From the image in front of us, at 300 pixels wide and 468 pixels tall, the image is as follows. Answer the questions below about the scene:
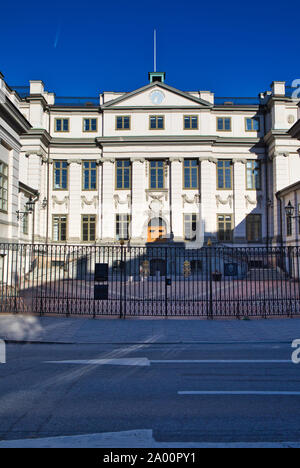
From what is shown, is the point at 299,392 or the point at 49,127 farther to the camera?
the point at 49,127

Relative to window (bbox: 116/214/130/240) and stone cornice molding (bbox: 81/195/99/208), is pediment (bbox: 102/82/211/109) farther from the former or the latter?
window (bbox: 116/214/130/240)

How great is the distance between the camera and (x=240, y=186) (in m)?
37.3

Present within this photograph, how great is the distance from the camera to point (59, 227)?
37375mm

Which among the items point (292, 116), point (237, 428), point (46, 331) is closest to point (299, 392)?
point (237, 428)

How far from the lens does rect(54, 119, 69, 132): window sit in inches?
1497

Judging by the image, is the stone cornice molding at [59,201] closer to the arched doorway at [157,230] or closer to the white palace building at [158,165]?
the white palace building at [158,165]

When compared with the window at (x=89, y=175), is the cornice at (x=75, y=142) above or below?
above

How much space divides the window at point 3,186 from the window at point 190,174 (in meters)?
20.5

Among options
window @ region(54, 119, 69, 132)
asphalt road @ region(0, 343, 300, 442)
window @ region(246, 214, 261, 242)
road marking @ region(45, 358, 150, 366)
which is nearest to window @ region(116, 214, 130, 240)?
window @ region(54, 119, 69, 132)

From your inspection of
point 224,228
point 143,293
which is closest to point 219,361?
point 143,293

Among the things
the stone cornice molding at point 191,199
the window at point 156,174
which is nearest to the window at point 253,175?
the stone cornice molding at point 191,199

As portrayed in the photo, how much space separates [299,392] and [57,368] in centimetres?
474

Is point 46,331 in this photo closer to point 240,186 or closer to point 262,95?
point 240,186

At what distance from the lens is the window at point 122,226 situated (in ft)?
120
